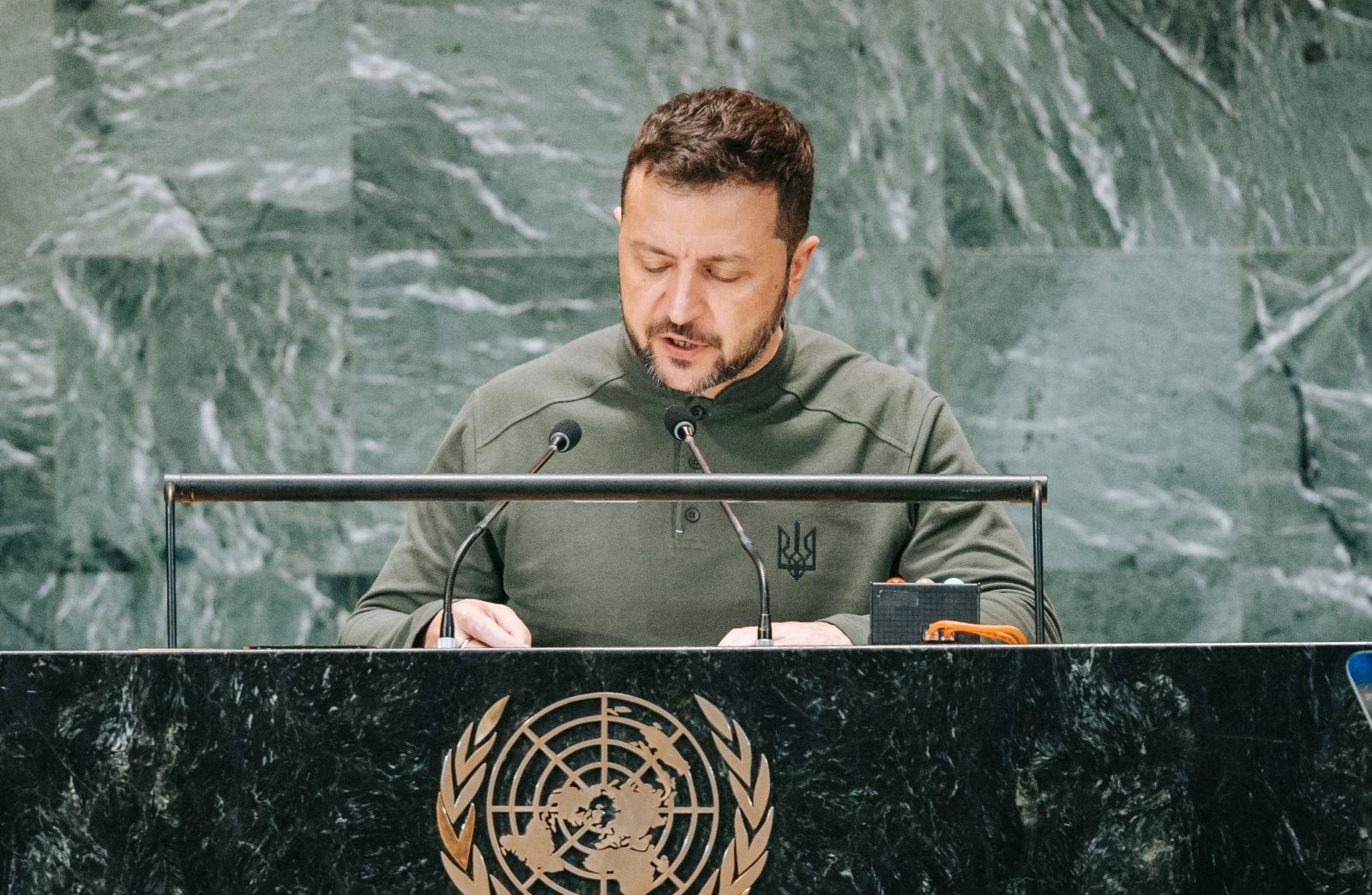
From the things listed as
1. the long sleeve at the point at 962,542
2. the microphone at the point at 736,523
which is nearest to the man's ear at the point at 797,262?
the long sleeve at the point at 962,542

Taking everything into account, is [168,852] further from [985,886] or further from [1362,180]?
[1362,180]

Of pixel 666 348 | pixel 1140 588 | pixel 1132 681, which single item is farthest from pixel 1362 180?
pixel 1132 681

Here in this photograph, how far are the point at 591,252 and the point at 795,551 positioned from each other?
161 cm

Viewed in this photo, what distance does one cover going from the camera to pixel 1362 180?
379 cm

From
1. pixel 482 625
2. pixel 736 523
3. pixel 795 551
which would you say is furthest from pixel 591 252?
pixel 736 523

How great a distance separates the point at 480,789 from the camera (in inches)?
54.9

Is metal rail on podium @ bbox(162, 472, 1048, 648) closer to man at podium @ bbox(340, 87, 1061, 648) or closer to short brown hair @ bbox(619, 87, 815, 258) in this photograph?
man at podium @ bbox(340, 87, 1061, 648)

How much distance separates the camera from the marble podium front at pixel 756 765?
1.39m

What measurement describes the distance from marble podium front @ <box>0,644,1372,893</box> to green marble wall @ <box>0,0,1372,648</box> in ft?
7.81

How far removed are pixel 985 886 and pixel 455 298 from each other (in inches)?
105

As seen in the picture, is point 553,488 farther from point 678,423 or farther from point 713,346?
point 713,346

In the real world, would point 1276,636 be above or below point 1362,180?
below

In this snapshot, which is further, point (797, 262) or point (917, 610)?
point (797, 262)

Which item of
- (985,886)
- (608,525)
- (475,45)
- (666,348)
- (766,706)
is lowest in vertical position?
(985,886)
